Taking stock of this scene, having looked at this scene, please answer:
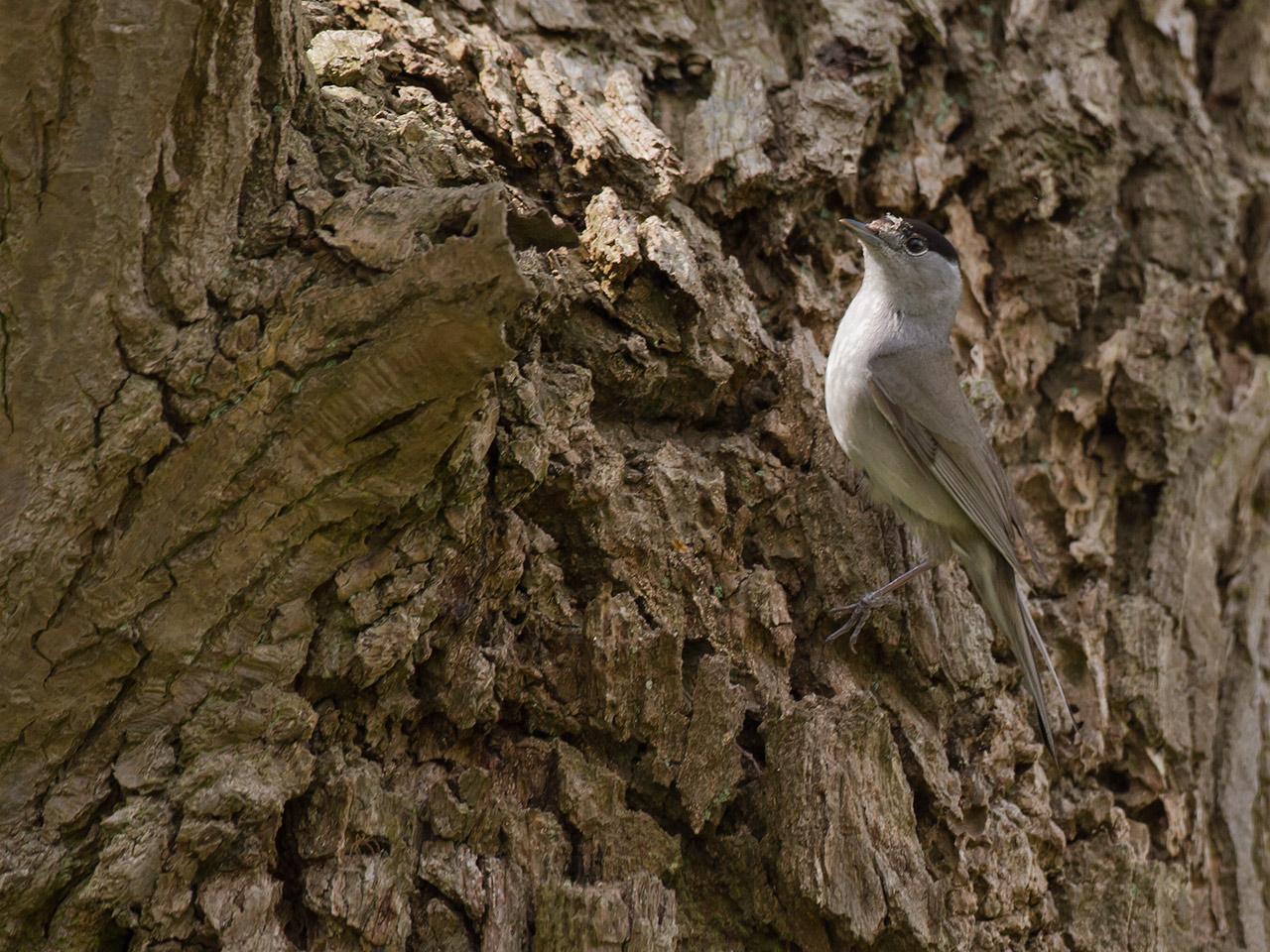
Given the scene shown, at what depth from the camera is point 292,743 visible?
2.79 m

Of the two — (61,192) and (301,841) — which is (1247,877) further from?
(61,192)

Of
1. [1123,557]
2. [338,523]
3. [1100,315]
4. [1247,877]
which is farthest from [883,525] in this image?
[338,523]

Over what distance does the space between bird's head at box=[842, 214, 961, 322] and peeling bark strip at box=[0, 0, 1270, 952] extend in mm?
164

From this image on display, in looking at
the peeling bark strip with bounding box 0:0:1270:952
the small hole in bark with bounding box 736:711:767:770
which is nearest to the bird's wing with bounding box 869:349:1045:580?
the peeling bark strip with bounding box 0:0:1270:952

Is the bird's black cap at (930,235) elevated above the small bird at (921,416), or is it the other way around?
the bird's black cap at (930,235)

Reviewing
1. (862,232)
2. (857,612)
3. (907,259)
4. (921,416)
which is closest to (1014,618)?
(857,612)

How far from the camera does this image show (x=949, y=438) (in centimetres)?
453

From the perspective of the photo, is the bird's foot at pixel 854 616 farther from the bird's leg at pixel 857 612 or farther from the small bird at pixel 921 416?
the small bird at pixel 921 416

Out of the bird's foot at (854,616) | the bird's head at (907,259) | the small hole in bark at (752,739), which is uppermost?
the bird's head at (907,259)

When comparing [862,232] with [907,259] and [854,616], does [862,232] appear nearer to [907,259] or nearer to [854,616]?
[907,259]

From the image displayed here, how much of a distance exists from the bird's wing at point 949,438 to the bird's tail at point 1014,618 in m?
0.08

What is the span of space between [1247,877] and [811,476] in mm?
2190

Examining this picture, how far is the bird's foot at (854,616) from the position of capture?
3652 mm

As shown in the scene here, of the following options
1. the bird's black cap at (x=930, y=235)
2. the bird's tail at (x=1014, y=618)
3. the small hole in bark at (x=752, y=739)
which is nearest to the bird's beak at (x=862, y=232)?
the bird's black cap at (x=930, y=235)
